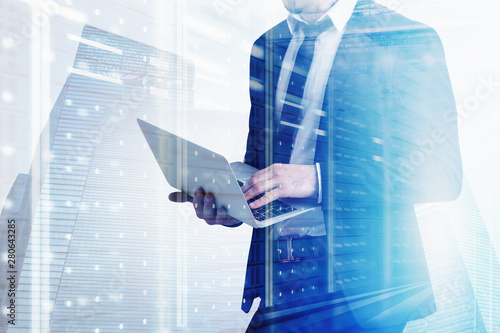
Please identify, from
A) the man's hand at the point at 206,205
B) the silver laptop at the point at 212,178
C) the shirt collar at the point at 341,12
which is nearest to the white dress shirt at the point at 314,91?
the shirt collar at the point at 341,12

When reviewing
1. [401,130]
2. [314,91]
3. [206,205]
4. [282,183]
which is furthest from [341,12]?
[206,205]

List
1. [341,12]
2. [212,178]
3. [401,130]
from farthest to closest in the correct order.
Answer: [341,12] < [401,130] < [212,178]

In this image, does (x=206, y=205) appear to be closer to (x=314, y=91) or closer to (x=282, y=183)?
(x=282, y=183)

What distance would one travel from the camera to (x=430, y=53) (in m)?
0.87

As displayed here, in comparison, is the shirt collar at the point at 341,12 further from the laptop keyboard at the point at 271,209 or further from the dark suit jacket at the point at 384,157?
A: the laptop keyboard at the point at 271,209

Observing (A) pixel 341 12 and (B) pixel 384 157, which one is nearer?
(B) pixel 384 157

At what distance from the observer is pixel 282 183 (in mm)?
882

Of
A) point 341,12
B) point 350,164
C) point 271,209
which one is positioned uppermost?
point 341,12

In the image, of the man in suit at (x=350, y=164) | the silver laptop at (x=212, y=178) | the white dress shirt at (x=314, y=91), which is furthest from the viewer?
the white dress shirt at (x=314, y=91)

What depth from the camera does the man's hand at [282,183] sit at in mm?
879

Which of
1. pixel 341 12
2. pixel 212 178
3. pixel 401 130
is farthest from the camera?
pixel 341 12

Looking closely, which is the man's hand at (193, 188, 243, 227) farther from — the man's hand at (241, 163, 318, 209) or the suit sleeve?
the suit sleeve

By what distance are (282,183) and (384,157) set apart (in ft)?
0.87

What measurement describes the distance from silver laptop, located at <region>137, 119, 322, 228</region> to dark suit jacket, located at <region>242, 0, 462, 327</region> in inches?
4.7
